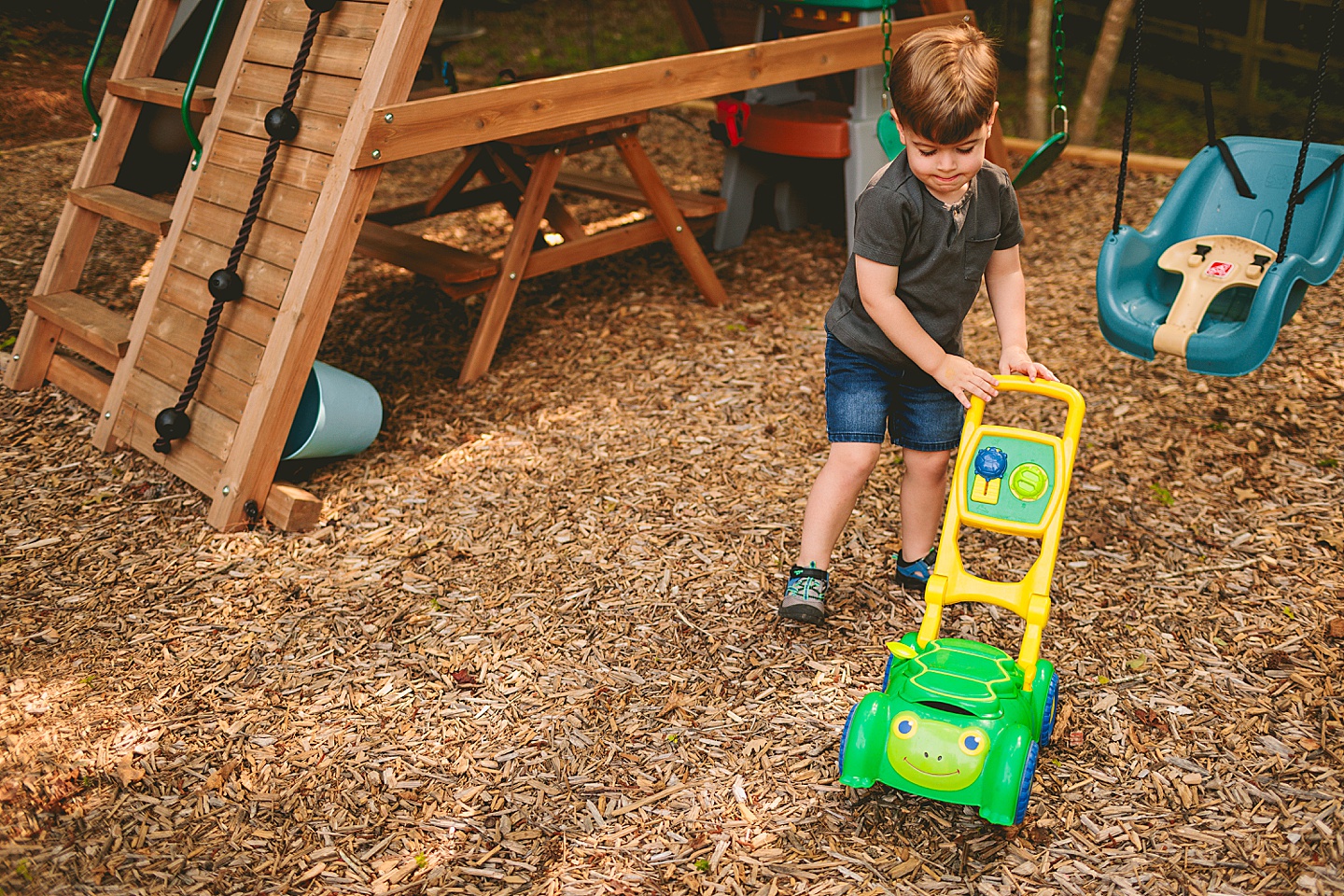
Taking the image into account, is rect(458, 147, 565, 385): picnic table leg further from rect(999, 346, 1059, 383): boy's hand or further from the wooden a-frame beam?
rect(999, 346, 1059, 383): boy's hand

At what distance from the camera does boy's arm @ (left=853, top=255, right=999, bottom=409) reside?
93.3 inches

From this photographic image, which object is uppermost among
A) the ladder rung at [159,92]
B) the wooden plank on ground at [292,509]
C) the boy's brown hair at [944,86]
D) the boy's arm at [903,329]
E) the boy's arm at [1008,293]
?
the boy's brown hair at [944,86]

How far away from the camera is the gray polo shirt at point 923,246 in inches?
92.4

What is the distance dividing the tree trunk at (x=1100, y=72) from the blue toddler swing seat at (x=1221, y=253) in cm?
250

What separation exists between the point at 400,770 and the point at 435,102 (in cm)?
207

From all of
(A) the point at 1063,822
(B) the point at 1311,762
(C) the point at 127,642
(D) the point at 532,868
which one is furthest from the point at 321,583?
(B) the point at 1311,762

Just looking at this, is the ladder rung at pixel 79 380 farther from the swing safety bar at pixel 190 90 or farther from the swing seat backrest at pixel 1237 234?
the swing seat backrest at pixel 1237 234

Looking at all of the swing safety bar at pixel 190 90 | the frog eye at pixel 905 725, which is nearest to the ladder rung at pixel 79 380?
the swing safety bar at pixel 190 90

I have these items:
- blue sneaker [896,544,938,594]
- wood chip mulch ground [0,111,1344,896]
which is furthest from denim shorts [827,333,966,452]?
wood chip mulch ground [0,111,1344,896]

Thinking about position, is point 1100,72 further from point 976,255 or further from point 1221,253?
point 976,255

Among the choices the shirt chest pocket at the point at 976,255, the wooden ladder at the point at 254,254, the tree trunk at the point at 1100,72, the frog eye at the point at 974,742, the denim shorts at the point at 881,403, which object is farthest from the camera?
the tree trunk at the point at 1100,72

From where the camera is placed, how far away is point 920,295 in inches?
97.0

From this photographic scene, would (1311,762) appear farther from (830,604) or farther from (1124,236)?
(1124,236)

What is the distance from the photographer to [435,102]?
332cm
